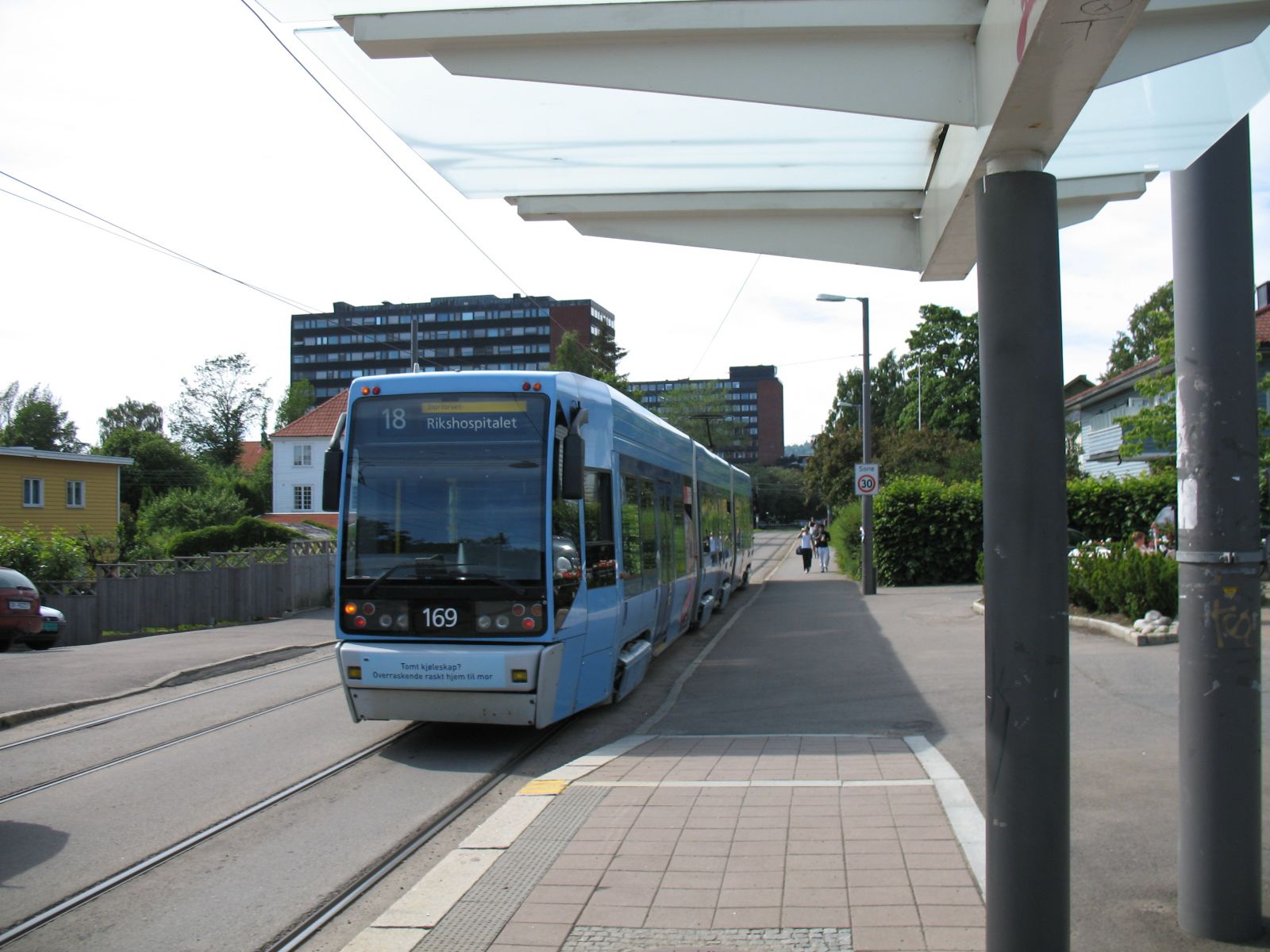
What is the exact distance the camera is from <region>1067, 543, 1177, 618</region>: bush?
13.5 m

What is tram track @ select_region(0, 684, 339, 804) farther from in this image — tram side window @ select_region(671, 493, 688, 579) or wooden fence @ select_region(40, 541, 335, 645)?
wooden fence @ select_region(40, 541, 335, 645)

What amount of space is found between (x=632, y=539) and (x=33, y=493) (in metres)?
35.3

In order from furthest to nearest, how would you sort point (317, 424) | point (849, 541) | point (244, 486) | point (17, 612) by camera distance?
point (317, 424), point (244, 486), point (849, 541), point (17, 612)

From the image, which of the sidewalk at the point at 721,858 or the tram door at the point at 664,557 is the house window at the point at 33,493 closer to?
the tram door at the point at 664,557

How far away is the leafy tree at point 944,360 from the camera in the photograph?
2464 inches

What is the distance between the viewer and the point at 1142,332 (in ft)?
208

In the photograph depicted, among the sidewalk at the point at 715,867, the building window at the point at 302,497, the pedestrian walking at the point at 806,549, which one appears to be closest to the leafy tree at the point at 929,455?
the pedestrian walking at the point at 806,549

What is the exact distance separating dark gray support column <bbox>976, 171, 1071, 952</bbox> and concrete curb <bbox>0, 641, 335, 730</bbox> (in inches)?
396

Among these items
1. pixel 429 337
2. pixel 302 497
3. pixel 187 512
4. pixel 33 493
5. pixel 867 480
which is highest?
pixel 429 337

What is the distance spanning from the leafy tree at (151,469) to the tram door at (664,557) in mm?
69686

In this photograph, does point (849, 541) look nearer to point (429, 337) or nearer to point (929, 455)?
point (929, 455)

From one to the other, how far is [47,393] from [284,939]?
352 feet

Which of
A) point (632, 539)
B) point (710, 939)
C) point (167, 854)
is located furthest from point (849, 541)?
point (710, 939)

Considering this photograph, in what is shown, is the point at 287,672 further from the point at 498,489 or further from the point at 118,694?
the point at 498,489
